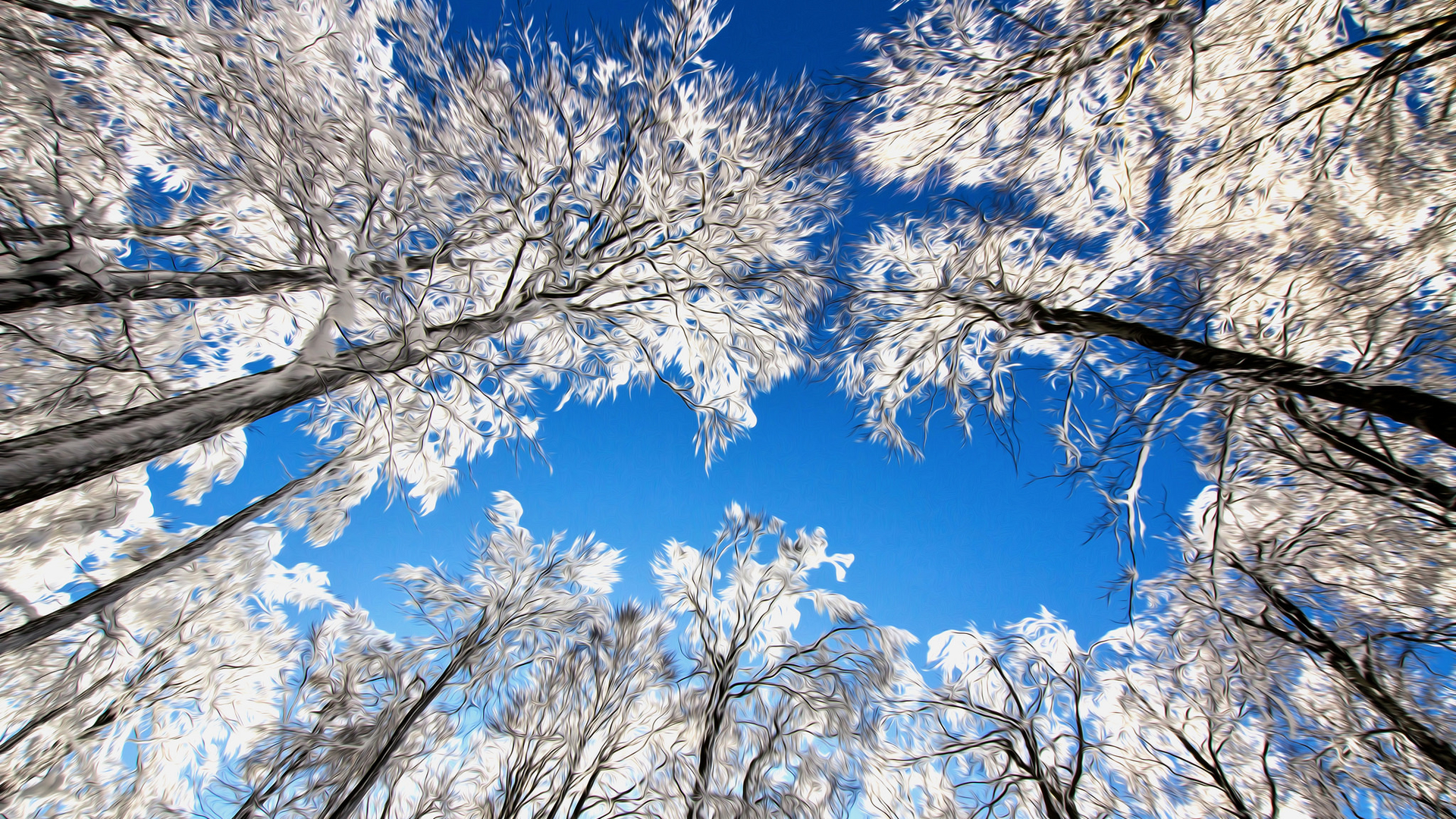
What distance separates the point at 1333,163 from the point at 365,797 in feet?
38.9

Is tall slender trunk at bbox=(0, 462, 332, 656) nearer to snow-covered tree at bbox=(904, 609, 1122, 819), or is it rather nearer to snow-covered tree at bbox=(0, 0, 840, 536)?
snow-covered tree at bbox=(0, 0, 840, 536)

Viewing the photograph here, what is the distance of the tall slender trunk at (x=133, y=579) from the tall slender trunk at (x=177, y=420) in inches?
95.1

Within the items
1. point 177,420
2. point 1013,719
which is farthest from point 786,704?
point 177,420

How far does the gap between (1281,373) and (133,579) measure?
35.1 ft

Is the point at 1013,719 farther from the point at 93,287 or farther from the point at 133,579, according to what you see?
the point at 133,579

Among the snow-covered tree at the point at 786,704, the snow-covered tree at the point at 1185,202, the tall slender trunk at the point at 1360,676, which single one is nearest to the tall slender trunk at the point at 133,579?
the snow-covered tree at the point at 786,704

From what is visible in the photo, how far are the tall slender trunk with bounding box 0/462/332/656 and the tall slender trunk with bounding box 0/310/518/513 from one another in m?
2.42

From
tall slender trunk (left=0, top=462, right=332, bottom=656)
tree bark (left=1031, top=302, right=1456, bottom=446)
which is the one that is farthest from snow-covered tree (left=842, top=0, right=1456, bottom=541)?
tall slender trunk (left=0, top=462, right=332, bottom=656)

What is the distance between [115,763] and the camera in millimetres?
5629

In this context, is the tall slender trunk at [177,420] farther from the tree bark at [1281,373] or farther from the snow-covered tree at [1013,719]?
the snow-covered tree at [1013,719]

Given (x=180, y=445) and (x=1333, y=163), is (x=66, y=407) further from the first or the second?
(x=1333, y=163)

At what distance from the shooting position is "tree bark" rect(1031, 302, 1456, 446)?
2852 millimetres

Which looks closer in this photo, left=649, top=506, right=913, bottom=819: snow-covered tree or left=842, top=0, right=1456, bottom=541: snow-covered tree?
left=842, top=0, right=1456, bottom=541: snow-covered tree

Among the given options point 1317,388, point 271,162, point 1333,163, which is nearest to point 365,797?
point 271,162
